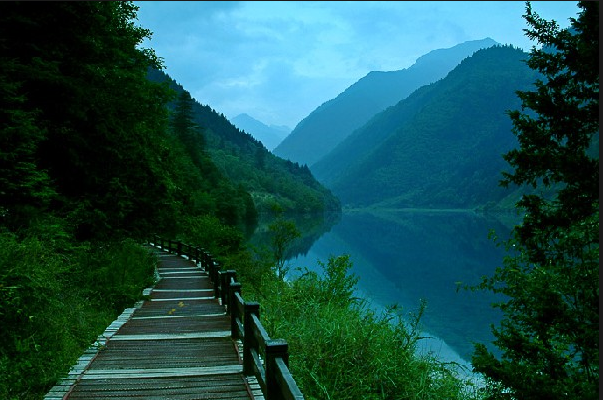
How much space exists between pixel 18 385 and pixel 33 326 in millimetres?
1379

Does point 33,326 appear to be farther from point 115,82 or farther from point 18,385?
point 115,82

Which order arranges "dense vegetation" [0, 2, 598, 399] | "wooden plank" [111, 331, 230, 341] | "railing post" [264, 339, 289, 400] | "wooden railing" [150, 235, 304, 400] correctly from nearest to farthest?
1. "wooden railing" [150, 235, 304, 400]
2. "railing post" [264, 339, 289, 400]
3. "dense vegetation" [0, 2, 598, 399]
4. "wooden plank" [111, 331, 230, 341]

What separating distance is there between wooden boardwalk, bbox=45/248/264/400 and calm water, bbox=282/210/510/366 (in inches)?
218

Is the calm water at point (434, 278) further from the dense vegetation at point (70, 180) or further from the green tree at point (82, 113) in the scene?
the green tree at point (82, 113)

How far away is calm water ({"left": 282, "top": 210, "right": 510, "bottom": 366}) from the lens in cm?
2412

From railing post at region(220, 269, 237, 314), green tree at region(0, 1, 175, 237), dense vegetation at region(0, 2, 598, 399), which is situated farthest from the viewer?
green tree at region(0, 1, 175, 237)

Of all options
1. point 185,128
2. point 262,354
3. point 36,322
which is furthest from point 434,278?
point 185,128

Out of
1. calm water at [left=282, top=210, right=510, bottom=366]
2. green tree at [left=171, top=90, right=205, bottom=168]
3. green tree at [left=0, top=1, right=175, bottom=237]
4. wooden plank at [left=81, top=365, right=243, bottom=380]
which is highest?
green tree at [left=171, top=90, right=205, bottom=168]

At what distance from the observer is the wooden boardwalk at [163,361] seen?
636 centimetres

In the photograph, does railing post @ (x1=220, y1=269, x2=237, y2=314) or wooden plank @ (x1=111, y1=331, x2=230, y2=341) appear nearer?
wooden plank @ (x1=111, y1=331, x2=230, y2=341)

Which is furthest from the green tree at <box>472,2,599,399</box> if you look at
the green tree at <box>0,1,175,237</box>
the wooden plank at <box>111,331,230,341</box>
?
the green tree at <box>0,1,175,237</box>

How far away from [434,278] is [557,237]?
117ft

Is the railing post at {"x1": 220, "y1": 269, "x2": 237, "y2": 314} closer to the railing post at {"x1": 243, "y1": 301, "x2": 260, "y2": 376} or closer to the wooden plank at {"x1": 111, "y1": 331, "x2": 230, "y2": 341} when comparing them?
the wooden plank at {"x1": 111, "y1": 331, "x2": 230, "y2": 341}

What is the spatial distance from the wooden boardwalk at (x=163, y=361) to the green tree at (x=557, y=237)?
4.58 metres
